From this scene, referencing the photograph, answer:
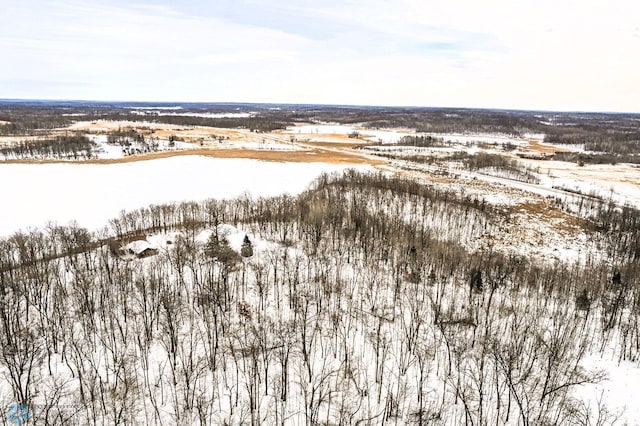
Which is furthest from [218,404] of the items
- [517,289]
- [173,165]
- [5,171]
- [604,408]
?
[5,171]

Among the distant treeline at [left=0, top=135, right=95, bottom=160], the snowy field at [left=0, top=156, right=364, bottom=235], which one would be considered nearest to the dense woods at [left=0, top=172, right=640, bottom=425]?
the snowy field at [left=0, top=156, right=364, bottom=235]

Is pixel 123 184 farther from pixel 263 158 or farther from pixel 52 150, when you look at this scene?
pixel 52 150

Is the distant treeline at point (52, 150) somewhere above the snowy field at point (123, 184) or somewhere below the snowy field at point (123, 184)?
above

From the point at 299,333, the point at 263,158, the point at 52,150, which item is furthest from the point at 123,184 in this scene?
the point at 52,150

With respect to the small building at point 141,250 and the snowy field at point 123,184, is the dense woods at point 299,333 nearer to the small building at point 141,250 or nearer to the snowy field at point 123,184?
the small building at point 141,250

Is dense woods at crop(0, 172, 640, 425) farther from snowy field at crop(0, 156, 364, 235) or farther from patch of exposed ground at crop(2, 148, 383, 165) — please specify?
patch of exposed ground at crop(2, 148, 383, 165)

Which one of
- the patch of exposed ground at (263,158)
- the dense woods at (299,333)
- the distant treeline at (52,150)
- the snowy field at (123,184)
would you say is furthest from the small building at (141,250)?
the distant treeline at (52,150)
